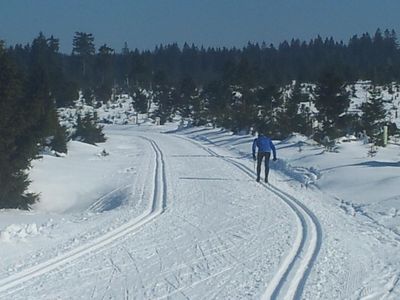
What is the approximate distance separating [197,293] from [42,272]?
7.14 feet

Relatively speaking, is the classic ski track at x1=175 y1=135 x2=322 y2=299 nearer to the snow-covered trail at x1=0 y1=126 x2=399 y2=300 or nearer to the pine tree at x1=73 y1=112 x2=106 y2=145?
the snow-covered trail at x1=0 y1=126 x2=399 y2=300

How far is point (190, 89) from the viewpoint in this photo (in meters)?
80.0

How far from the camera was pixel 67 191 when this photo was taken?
21.2m

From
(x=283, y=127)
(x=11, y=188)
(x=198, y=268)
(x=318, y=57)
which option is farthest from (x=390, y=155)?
(x=318, y=57)

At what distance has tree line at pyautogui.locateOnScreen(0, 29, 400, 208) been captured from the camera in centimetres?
1986

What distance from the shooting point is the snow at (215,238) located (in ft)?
23.7

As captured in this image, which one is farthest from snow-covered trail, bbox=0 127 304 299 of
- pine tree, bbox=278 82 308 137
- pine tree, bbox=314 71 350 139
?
pine tree, bbox=314 71 350 139

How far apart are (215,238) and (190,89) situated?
231 feet

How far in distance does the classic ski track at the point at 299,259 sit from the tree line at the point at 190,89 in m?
10.2

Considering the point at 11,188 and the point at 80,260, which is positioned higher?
the point at 80,260

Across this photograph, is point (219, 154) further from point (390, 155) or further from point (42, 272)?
point (42, 272)

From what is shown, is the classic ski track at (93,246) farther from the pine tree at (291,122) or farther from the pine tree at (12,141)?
the pine tree at (291,122)

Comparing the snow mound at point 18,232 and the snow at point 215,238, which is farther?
the snow mound at point 18,232

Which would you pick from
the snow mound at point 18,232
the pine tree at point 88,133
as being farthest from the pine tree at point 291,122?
the snow mound at point 18,232
